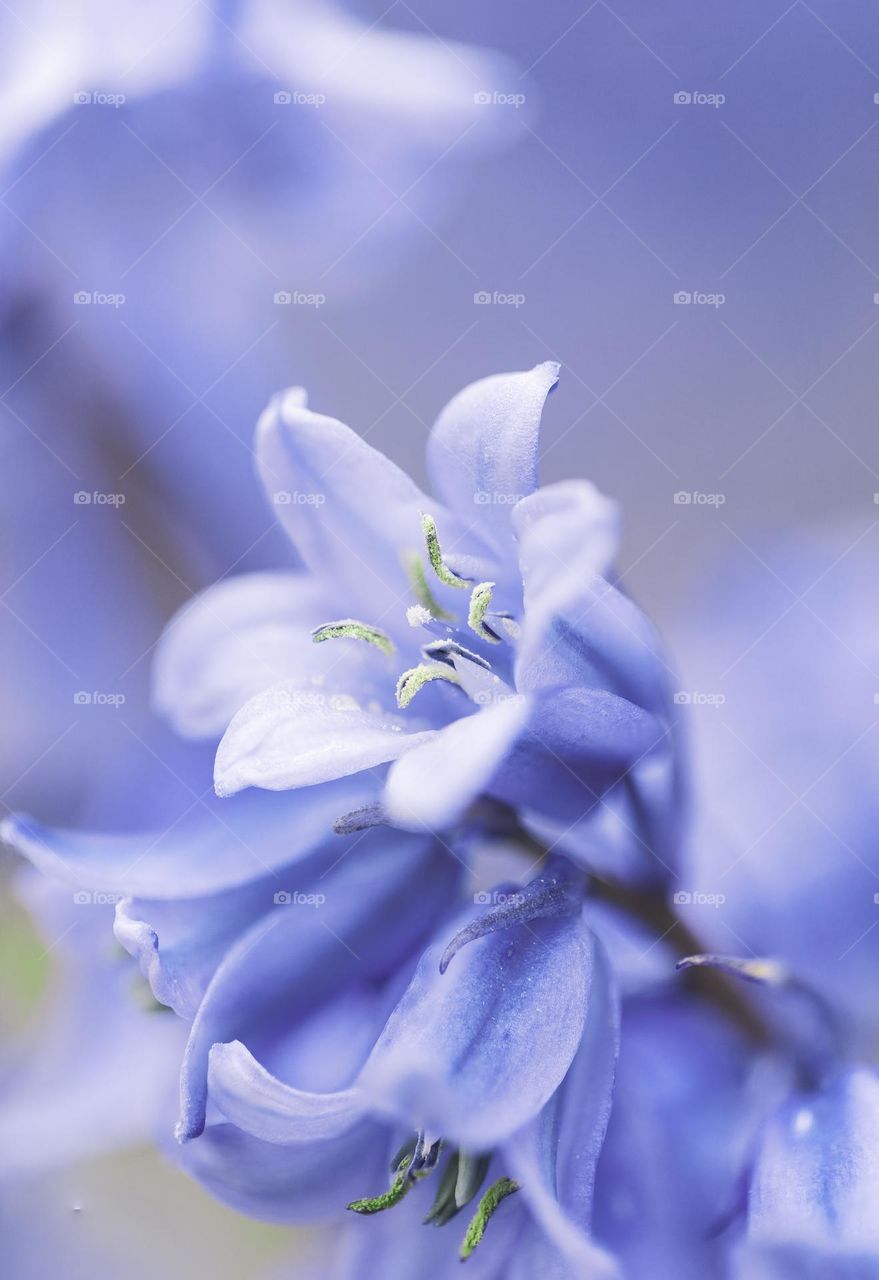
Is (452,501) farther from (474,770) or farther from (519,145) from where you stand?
(519,145)

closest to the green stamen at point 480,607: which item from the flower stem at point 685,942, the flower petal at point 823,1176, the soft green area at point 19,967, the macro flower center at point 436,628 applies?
the macro flower center at point 436,628

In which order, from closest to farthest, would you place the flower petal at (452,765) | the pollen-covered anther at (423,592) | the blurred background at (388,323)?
1. the flower petal at (452,765)
2. the pollen-covered anther at (423,592)
3. the blurred background at (388,323)

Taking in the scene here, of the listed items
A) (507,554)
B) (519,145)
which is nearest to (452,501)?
(507,554)

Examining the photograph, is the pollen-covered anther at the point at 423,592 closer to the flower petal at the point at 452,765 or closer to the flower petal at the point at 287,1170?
the flower petal at the point at 452,765

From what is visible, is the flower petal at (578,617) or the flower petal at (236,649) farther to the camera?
the flower petal at (236,649)

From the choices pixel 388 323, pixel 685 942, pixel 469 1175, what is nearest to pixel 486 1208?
pixel 469 1175

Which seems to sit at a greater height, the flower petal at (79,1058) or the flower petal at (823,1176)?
the flower petal at (823,1176)

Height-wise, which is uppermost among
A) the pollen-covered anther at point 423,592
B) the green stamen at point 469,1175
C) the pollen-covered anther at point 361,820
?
the pollen-covered anther at point 423,592
